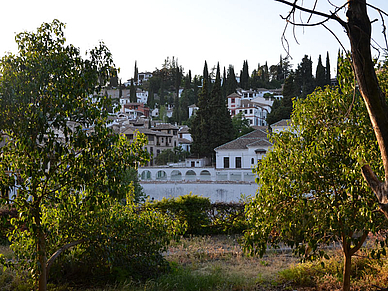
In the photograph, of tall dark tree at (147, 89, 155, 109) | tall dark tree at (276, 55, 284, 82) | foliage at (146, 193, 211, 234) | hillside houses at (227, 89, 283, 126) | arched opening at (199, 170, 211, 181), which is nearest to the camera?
foliage at (146, 193, 211, 234)

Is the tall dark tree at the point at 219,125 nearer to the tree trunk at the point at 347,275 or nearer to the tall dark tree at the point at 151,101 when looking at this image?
the tree trunk at the point at 347,275

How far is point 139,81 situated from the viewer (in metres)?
119

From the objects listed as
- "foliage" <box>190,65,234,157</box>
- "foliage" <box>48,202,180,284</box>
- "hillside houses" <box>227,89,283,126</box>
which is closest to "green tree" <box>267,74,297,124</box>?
"foliage" <box>190,65,234,157</box>

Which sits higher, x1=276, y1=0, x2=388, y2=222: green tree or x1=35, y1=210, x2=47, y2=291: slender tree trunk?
x1=276, y1=0, x2=388, y2=222: green tree

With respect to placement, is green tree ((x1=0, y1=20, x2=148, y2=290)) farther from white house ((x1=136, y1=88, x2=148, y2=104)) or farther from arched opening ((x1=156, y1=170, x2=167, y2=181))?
white house ((x1=136, y1=88, x2=148, y2=104))

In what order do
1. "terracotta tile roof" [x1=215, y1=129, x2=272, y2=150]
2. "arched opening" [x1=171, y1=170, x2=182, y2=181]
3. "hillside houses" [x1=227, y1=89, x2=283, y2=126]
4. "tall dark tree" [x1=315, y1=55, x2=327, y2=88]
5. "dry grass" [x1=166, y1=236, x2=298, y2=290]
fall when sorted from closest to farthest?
"dry grass" [x1=166, y1=236, x2=298, y2=290], "arched opening" [x1=171, y1=170, x2=182, y2=181], "terracotta tile roof" [x1=215, y1=129, x2=272, y2=150], "tall dark tree" [x1=315, y1=55, x2=327, y2=88], "hillside houses" [x1=227, y1=89, x2=283, y2=126]

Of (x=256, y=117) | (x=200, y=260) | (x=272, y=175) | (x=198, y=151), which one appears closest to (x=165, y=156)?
(x=198, y=151)

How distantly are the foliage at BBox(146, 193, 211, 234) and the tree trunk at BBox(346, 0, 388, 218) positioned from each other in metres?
9.18

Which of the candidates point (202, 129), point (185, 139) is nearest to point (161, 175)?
point (202, 129)

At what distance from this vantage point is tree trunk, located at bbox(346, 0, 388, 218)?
2.51 metres

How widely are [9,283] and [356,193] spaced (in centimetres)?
516

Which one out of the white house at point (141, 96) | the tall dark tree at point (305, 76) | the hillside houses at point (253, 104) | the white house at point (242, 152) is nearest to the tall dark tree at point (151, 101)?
the white house at point (141, 96)

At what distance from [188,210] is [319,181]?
754 centimetres

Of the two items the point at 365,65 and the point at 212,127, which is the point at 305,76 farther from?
the point at 365,65
